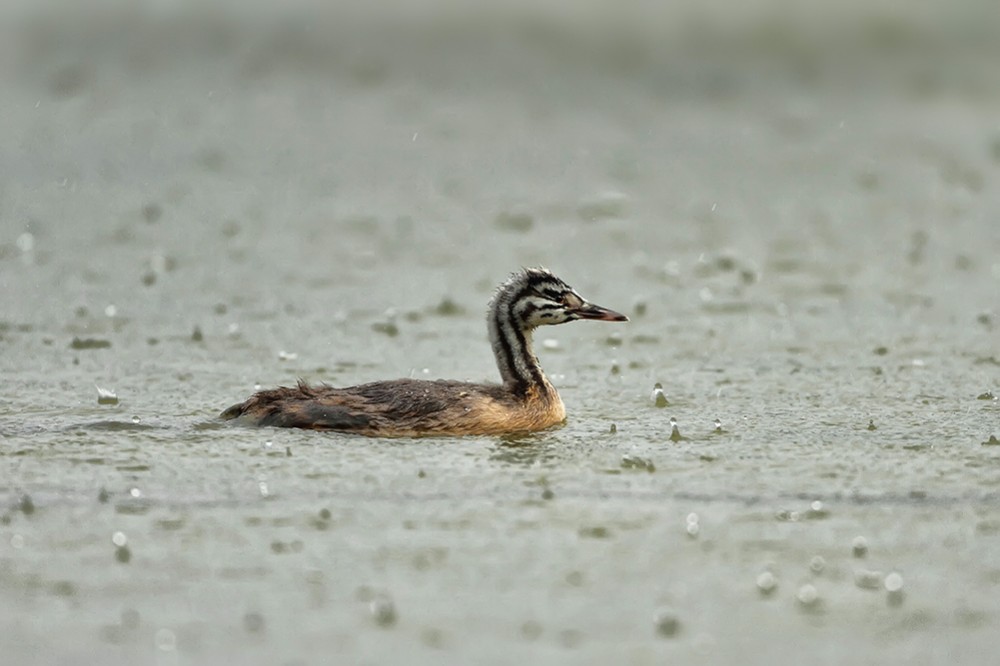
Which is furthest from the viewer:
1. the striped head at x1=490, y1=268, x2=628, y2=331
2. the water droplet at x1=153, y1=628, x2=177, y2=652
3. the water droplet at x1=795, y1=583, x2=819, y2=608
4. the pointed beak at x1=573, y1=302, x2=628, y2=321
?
the pointed beak at x1=573, y1=302, x2=628, y2=321

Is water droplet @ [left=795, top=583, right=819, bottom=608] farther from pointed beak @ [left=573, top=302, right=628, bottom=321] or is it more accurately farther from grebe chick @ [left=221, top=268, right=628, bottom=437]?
pointed beak @ [left=573, top=302, right=628, bottom=321]

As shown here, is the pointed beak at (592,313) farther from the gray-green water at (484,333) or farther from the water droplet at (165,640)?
the water droplet at (165,640)

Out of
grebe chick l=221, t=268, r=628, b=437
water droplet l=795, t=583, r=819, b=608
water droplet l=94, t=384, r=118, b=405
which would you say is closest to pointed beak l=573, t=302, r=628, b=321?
grebe chick l=221, t=268, r=628, b=437

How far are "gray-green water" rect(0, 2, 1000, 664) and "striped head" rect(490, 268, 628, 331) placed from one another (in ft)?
2.23

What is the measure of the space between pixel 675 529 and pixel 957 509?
158cm

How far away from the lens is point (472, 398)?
12648mm

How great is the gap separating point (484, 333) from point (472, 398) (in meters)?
3.44

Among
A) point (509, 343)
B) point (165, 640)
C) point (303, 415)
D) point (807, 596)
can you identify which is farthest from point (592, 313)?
point (165, 640)

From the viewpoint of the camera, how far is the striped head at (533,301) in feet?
44.2

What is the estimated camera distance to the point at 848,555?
9.47 meters

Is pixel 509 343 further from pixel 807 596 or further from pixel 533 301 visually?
pixel 807 596

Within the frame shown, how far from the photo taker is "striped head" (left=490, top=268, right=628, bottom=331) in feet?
44.2

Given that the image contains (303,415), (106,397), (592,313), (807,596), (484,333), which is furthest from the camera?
(484,333)

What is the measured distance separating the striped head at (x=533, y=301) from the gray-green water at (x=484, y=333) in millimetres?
678
